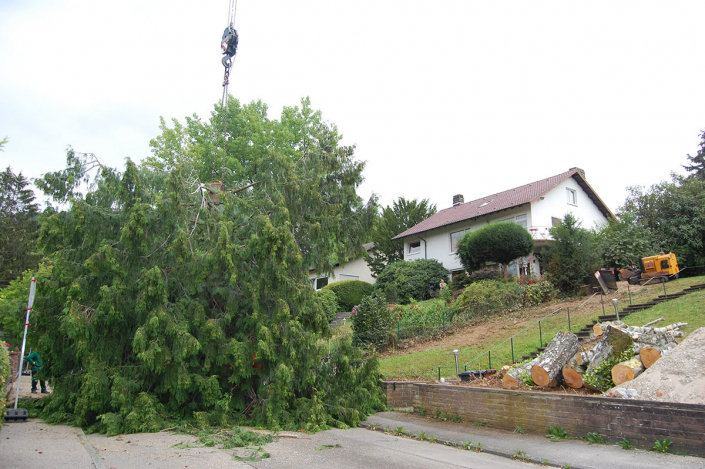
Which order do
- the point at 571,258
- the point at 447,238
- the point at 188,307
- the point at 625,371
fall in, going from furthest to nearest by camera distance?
the point at 447,238 < the point at 571,258 < the point at 188,307 < the point at 625,371

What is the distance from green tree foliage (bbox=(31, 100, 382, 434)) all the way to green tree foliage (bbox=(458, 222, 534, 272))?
14.8 meters

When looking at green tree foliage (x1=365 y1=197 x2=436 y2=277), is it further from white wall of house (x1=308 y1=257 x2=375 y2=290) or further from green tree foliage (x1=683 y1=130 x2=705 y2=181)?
green tree foliage (x1=683 y1=130 x2=705 y2=181)

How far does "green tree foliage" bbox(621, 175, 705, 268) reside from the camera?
23.9 meters

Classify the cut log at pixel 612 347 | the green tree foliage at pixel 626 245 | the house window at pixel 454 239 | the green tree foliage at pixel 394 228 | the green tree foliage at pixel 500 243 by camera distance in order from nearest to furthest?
the cut log at pixel 612 347 < the green tree foliage at pixel 626 245 < the green tree foliage at pixel 500 243 < the house window at pixel 454 239 < the green tree foliage at pixel 394 228

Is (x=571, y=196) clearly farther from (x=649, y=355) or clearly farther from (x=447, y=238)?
(x=649, y=355)

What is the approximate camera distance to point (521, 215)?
2698cm

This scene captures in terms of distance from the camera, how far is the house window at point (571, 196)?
95.0 ft

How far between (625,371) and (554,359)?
1145 mm

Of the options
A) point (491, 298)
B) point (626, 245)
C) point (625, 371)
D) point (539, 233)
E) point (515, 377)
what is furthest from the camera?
point (539, 233)

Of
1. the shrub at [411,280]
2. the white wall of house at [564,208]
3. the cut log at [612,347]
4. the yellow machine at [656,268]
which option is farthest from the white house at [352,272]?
the cut log at [612,347]

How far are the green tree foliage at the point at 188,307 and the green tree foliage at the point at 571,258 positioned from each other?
1217 centimetres

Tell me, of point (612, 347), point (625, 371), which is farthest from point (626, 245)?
point (625, 371)

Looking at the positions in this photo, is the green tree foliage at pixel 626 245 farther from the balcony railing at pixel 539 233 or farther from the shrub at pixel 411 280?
the shrub at pixel 411 280

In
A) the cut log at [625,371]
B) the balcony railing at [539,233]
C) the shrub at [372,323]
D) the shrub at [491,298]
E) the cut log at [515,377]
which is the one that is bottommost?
the cut log at [515,377]
